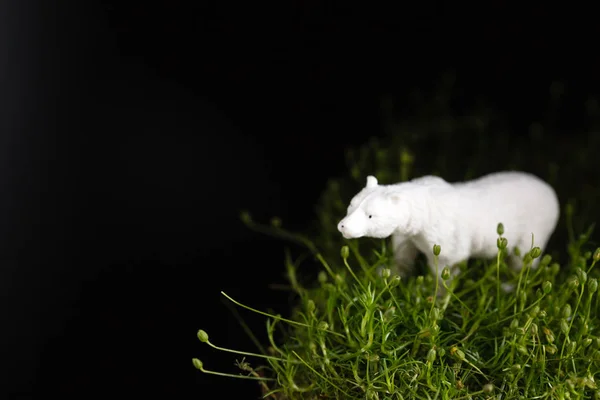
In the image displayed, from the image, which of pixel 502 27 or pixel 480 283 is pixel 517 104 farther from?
pixel 480 283

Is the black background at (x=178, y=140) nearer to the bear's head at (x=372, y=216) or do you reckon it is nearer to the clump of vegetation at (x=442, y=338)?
the clump of vegetation at (x=442, y=338)

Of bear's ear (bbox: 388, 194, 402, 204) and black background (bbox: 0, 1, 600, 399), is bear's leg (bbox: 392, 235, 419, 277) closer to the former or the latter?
bear's ear (bbox: 388, 194, 402, 204)

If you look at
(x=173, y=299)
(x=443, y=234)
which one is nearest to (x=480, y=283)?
(x=443, y=234)

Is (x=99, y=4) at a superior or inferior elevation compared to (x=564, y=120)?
superior

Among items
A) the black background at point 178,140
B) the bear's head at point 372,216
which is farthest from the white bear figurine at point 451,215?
the black background at point 178,140

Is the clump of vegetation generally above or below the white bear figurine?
below

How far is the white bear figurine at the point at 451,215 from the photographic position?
811 mm

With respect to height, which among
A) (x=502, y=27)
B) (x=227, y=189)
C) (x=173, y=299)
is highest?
(x=502, y=27)

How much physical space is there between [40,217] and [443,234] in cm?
86

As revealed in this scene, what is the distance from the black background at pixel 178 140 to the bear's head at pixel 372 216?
358 mm

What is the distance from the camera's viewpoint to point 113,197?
1449mm

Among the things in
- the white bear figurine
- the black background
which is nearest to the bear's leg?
the white bear figurine

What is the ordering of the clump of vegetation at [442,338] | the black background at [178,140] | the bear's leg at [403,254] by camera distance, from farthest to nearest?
the black background at [178,140], the bear's leg at [403,254], the clump of vegetation at [442,338]

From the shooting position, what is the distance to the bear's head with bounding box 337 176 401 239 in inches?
31.1
